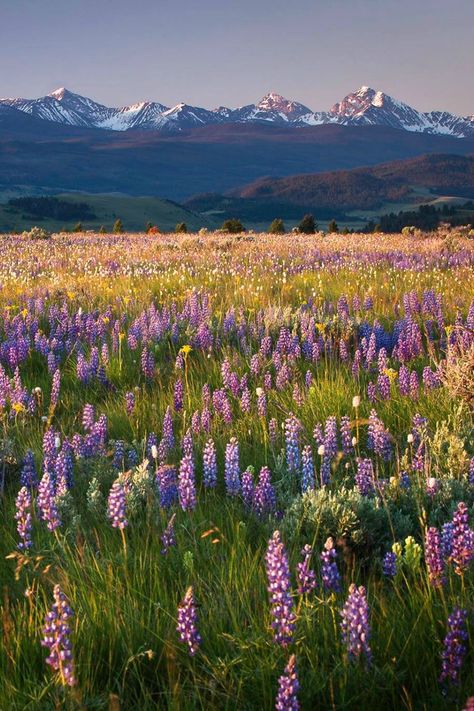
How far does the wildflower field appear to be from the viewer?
7.22 feet

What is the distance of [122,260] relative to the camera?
1591 cm

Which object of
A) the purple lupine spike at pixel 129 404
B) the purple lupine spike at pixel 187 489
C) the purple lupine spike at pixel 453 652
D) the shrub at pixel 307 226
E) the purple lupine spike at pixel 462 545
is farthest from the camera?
the shrub at pixel 307 226

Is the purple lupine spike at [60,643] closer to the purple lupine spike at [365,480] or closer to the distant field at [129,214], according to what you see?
the purple lupine spike at [365,480]

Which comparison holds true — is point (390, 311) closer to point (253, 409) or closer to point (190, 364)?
point (190, 364)

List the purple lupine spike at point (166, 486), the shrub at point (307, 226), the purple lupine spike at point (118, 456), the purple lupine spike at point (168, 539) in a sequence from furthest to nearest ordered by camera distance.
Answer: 1. the shrub at point (307, 226)
2. the purple lupine spike at point (118, 456)
3. the purple lupine spike at point (166, 486)
4. the purple lupine spike at point (168, 539)

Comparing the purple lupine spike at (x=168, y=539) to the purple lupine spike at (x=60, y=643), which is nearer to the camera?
the purple lupine spike at (x=60, y=643)

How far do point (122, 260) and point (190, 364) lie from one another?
9.87 meters

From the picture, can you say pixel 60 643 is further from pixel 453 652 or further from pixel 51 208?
pixel 51 208

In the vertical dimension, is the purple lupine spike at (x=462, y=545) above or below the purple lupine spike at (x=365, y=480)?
above

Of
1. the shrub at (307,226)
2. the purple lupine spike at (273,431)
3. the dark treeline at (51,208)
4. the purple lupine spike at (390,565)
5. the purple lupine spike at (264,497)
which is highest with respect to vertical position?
the dark treeline at (51,208)

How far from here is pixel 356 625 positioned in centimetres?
211

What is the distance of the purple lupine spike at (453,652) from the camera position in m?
2.12

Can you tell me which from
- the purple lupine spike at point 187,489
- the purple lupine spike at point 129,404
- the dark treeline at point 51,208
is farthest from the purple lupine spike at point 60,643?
the dark treeline at point 51,208

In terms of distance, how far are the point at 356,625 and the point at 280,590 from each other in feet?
0.88
